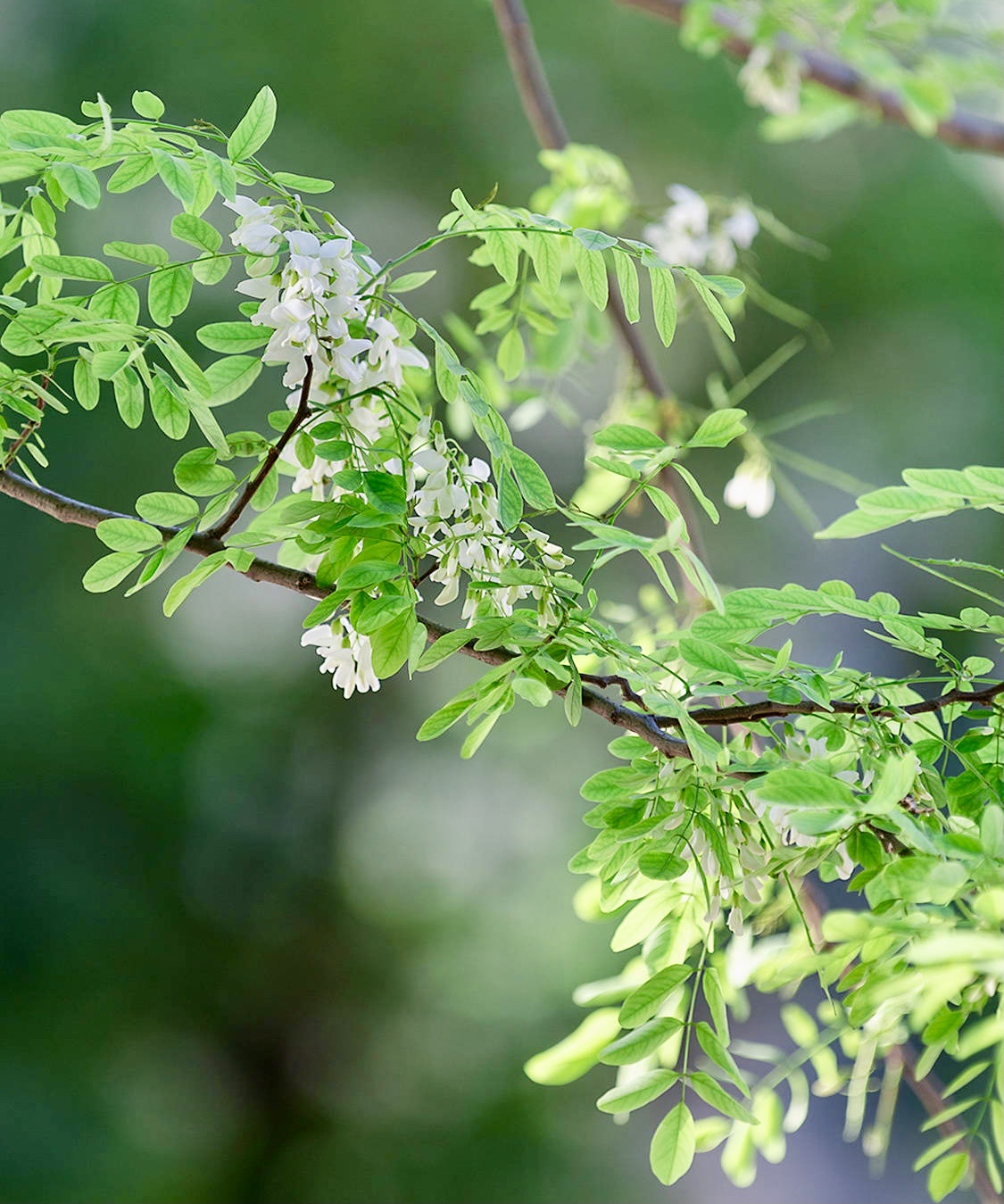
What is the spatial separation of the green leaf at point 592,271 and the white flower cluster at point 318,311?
0.05 meters

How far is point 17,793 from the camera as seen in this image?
5.17ft

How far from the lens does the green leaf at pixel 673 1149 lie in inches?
10.9

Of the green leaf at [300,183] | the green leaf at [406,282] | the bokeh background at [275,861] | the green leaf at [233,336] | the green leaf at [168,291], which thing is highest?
the green leaf at [300,183]

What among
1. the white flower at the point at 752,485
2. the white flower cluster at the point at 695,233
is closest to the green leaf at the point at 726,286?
the white flower at the point at 752,485

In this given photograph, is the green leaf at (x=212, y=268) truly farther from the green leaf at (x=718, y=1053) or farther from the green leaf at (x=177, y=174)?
the green leaf at (x=718, y=1053)

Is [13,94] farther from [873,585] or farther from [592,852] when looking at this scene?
[592,852]

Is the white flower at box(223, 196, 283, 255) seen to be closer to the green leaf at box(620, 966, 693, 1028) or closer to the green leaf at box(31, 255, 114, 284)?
the green leaf at box(31, 255, 114, 284)

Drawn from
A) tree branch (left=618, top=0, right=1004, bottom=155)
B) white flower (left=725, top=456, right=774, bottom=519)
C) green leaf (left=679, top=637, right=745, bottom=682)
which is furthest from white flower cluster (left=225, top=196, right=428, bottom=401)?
tree branch (left=618, top=0, right=1004, bottom=155)

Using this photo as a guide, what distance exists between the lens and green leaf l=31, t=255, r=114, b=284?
0.89ft

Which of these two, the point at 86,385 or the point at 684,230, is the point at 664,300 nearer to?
the point at 86,385

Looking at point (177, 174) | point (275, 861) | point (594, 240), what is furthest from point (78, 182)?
point (275, 861)

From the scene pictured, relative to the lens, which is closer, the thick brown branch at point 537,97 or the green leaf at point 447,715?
the green leaf at point 447,715

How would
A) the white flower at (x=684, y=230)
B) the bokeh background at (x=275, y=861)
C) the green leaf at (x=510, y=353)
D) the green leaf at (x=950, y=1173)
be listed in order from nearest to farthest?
the green leaf at (x=950, y=1173), the green leaf at (x=510, y=353), the white flower at (x=684, y=230), the bokeh background at (x=275, y=861)

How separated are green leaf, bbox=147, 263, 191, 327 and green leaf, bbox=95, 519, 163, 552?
53mm
